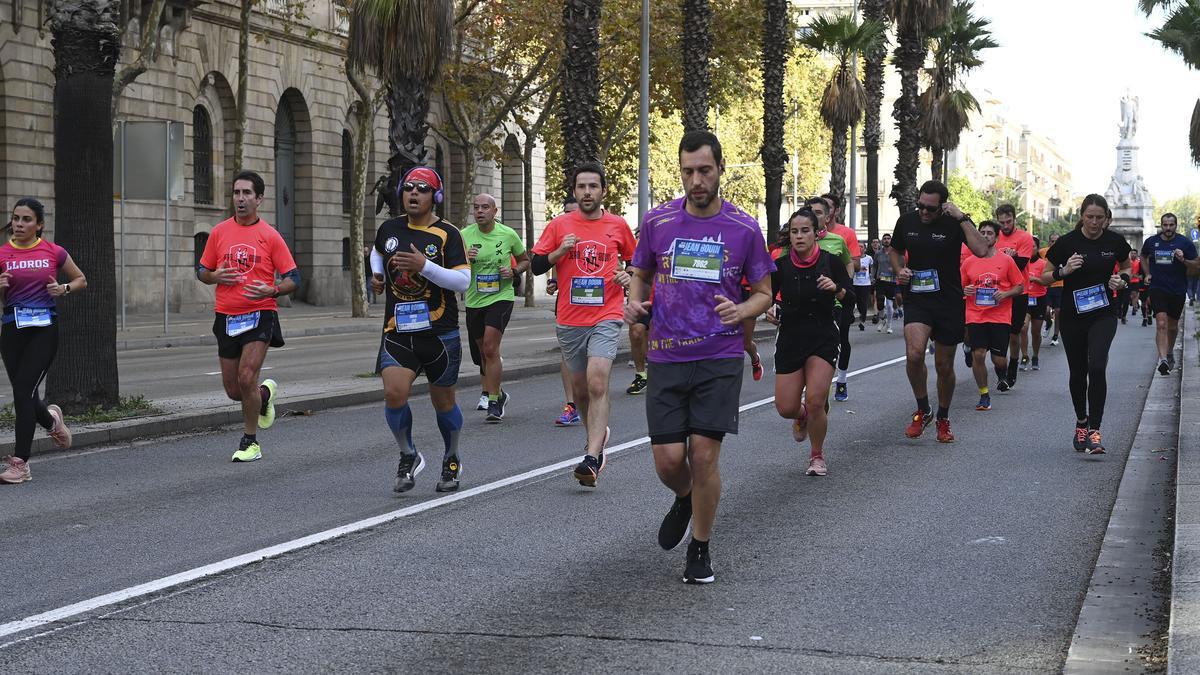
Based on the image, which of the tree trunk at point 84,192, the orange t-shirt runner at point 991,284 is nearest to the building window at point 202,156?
the tree trunk at point 84,192

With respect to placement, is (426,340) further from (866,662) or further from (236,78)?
(236,78)

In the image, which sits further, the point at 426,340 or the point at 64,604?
the point at 426,340

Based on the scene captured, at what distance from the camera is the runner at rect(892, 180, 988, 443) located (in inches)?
476

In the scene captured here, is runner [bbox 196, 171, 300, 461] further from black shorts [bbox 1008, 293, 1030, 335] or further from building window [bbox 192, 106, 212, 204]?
building window [bbox 192, 106, 212, 204]

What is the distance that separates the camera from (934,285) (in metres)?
12.1

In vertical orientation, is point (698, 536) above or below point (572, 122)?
below

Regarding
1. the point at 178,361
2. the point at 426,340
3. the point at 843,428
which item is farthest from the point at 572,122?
the point at 426,340

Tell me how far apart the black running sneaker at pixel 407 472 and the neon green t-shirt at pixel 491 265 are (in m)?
4.76

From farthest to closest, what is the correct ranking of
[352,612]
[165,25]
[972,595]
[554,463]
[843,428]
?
[165,25] < [843,428] < [554,463] < [972,595] < [352,612]

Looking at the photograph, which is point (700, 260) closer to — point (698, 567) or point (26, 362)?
point (698, 567)

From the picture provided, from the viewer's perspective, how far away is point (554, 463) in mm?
10781

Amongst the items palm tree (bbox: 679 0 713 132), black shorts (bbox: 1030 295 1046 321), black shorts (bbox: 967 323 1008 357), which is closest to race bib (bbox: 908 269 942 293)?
Answer: black shorts (bbox: 967 323 1008 357)

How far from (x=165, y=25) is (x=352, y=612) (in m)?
31.3

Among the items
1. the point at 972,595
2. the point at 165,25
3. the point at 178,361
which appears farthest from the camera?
the point at 165,25
